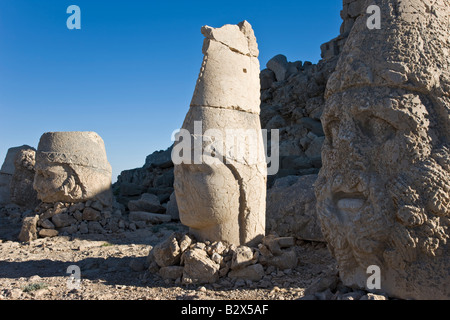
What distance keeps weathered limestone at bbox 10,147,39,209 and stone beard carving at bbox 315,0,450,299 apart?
969 centimetres

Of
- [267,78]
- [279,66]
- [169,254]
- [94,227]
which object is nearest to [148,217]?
[94,227]

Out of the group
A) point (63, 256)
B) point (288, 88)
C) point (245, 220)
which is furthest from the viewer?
point (288, 88)

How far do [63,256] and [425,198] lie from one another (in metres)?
5.83

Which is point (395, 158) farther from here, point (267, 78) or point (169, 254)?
point (267, 78)

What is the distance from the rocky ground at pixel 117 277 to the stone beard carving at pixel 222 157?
0.73 m

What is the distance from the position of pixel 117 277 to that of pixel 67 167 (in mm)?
3683

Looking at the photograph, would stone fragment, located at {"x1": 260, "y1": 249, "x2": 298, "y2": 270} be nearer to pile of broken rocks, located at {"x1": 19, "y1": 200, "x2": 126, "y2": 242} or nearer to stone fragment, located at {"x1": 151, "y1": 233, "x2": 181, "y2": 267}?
stone fragment, located at {"x1": 151, "y1": 233, "x2": 181, "y2": 267}

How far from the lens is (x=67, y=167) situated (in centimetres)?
806

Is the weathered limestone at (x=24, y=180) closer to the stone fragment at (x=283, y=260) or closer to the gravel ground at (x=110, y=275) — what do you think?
the gravel ground at (x=110, y=275)

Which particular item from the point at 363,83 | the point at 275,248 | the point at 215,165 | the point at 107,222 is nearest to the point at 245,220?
the point at 275,248

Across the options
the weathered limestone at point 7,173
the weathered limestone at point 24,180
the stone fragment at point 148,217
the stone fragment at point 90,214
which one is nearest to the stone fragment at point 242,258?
the stone fragment at point 90,214

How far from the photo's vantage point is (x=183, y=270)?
4.80 m

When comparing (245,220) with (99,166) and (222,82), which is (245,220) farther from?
(99,166)

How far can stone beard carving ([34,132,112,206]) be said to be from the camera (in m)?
8.02
